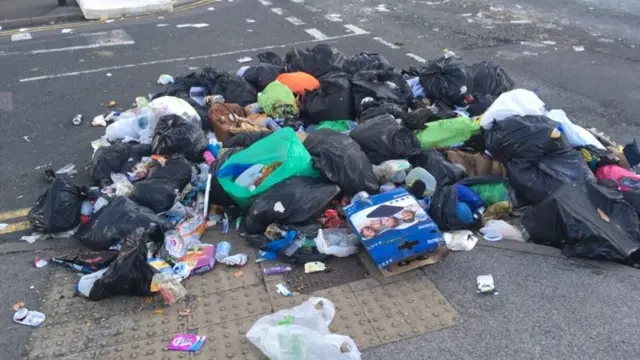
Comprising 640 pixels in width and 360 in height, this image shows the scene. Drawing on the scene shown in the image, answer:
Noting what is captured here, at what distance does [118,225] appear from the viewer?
141 inches

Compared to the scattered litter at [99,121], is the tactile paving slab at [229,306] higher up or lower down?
higher up

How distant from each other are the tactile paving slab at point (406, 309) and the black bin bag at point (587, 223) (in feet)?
3.05

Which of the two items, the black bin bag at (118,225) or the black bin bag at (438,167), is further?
the black bin bag at (438,167)

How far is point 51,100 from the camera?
6352 mm

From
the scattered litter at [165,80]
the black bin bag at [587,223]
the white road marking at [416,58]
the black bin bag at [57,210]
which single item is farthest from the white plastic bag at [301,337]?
the white road marking at [416,58]

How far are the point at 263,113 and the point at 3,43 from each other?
6329 millimetres

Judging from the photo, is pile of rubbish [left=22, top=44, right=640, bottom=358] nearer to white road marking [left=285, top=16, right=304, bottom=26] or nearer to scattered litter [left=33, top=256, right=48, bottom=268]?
scattered litter [left=33, top=256, right=48, bottom=268]

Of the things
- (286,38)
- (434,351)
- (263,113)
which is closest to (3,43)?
(286,38)

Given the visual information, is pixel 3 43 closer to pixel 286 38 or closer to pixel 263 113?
pixel 286 38

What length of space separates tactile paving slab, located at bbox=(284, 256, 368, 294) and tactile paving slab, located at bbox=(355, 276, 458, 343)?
0.18 meters

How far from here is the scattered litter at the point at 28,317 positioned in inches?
117

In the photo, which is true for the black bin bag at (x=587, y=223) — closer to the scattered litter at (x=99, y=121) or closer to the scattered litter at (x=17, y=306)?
the scattered litter at (x=17, y=306)

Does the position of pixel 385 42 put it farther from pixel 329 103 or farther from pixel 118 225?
pixel 118 225

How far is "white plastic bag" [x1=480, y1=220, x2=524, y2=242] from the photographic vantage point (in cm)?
361
